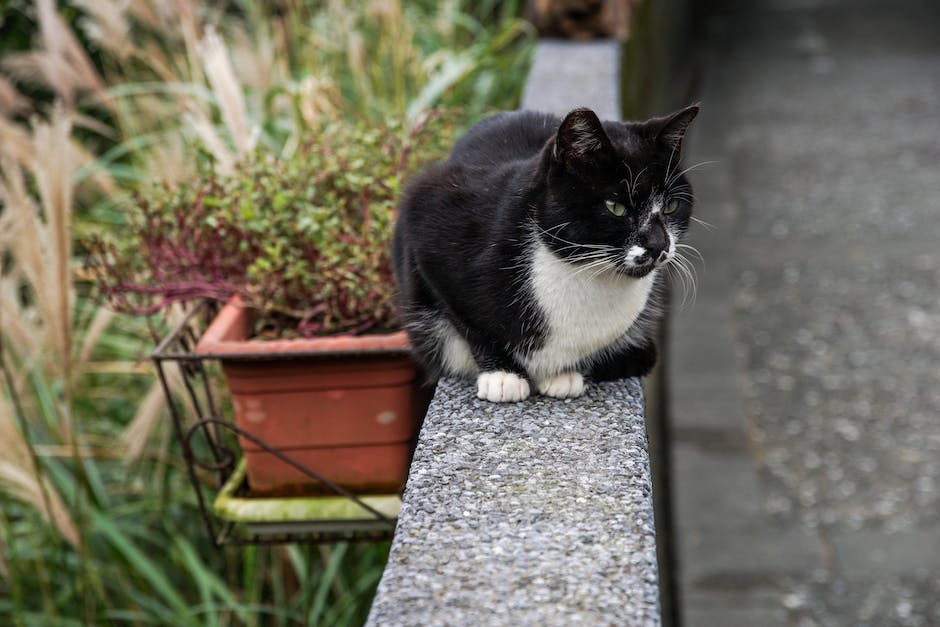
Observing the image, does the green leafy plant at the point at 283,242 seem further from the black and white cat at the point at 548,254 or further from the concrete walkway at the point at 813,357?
the concrete walkway at the point at 813,357

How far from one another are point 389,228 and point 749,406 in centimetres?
275

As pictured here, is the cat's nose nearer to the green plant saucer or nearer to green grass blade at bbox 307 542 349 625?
the green plant saucer

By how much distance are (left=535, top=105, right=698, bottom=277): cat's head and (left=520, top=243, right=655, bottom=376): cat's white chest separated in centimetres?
4

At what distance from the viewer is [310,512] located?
7.03 ft

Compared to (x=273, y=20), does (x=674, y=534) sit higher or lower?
lower

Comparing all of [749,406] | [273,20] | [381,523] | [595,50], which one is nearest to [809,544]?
[749,406]

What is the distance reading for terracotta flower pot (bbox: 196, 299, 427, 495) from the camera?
6.59 feet

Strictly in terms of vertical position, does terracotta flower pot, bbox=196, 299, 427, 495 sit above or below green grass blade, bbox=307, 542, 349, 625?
above

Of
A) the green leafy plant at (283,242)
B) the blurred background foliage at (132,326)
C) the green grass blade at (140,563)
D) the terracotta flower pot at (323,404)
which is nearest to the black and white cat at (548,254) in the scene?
the terracotta flower pot at (323,404)

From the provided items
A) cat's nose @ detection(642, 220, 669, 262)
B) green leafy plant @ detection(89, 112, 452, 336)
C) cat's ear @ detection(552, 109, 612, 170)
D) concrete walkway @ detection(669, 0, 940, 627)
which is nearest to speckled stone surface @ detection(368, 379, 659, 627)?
cat's nose @ detection(642, 220, 669, 262)

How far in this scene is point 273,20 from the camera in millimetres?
3982

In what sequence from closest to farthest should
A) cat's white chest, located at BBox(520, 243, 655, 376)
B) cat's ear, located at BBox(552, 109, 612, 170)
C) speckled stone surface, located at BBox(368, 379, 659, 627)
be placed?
speckled stone surface, located at BBox(368, 379, 659, 627) < cat's ear, located at BBox(552, 109, 612, 170) < cat's white chest, located at BBox(520, 243, 655, 376)

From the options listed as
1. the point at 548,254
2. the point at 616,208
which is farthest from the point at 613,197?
the point at 548,254

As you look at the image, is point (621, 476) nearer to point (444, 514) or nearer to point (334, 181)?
point (444, 514)
